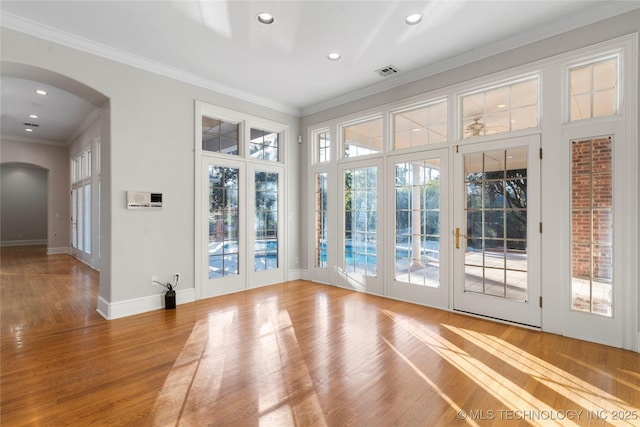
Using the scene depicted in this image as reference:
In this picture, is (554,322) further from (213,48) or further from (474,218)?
(213,48)

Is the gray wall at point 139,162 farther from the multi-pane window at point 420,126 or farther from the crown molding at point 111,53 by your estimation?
the multi-pane window at point 420,126

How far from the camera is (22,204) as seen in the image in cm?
1131

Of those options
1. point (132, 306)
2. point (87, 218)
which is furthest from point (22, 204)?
point (132, 306)

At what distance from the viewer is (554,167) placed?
3326 mm

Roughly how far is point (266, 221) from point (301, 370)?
11.1 feet

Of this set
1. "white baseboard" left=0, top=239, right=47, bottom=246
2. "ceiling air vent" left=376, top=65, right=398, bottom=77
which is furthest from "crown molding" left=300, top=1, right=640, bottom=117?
"white baseboard" left=0, top=239, right=47, bottom=246

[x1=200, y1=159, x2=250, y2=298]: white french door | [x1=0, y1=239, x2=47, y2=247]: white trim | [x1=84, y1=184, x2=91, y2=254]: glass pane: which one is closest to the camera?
[x1=200, y1=159, x2=250, y2=298]: white french door

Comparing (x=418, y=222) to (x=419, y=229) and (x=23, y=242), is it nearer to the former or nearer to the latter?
(x=419, y=229)

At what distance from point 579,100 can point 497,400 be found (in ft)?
10.1

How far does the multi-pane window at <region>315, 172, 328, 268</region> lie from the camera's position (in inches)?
228

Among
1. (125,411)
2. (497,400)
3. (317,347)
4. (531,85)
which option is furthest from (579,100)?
(125,411)

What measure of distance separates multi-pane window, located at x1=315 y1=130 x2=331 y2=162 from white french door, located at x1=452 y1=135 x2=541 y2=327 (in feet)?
7.81

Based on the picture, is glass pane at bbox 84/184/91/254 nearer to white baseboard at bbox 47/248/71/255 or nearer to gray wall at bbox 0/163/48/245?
white baseboard at bbox 47/248/71/255

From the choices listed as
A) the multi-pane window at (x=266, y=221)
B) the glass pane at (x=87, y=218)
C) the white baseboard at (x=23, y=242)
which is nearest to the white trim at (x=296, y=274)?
the multi-pane window at (x=266, y=221)
